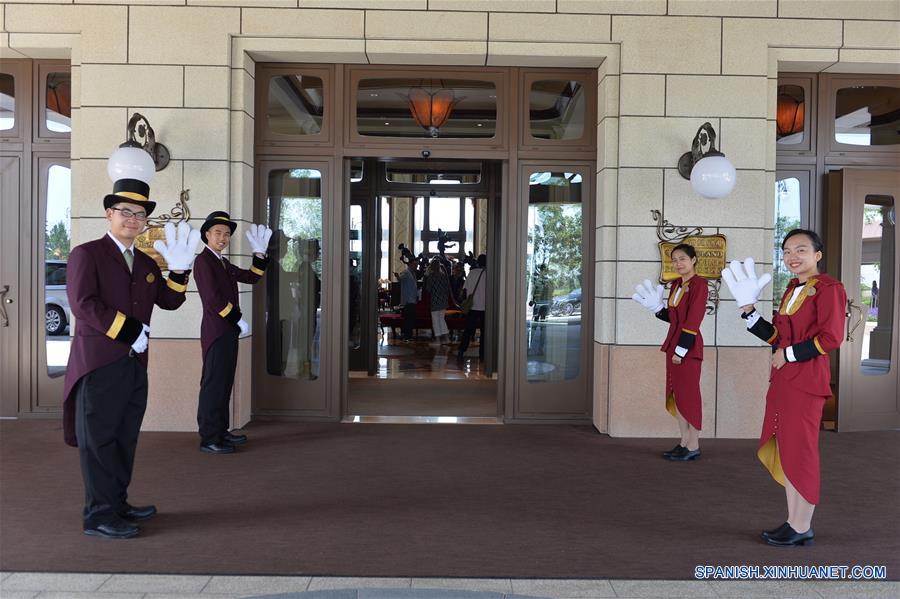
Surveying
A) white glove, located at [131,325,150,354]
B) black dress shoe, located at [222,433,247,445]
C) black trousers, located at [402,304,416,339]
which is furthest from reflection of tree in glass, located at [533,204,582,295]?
black trousers, located at [402,304,416,339]

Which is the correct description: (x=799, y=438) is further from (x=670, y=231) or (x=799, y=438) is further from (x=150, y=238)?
(x=150, y=238)

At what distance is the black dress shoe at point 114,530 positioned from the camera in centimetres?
384

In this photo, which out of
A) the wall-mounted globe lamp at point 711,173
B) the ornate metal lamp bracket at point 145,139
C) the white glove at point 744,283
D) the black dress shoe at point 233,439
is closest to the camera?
the white glove at point 744,283

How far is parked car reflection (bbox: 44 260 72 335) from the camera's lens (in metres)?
6.82

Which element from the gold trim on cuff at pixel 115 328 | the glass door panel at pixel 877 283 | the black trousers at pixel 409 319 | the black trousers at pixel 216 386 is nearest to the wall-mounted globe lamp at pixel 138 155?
the black trousers at pixel 216 386

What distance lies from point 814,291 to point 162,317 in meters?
4.83

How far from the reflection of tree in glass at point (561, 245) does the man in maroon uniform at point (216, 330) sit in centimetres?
266

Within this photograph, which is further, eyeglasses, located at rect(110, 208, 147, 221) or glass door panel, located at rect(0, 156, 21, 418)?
glass door panel, located at rect(0, 156, 21, 418)

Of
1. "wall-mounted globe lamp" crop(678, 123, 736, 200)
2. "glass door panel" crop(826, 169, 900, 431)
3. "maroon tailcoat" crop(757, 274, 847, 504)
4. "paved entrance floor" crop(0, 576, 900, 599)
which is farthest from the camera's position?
"glass door panel" crop(826, 169, 900, 431)

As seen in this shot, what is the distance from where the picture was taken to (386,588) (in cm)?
332

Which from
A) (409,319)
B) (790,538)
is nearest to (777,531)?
(790,538)

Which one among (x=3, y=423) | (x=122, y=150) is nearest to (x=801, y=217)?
(x=122, y=150)

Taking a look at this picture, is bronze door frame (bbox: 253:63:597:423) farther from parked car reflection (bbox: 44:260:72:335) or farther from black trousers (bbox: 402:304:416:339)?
black trousers (bbox: 402:304:416:339)

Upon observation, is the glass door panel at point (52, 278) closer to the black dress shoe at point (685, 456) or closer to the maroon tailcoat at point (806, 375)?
the black dress shoe at point (685, 456)
